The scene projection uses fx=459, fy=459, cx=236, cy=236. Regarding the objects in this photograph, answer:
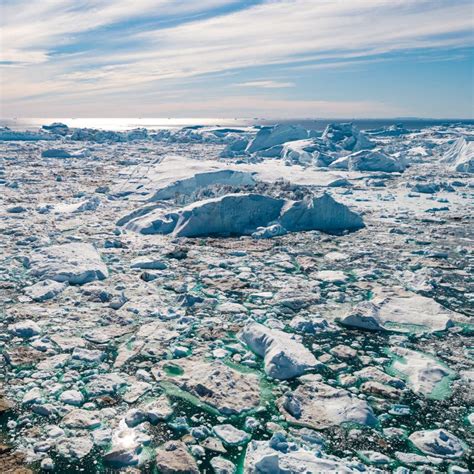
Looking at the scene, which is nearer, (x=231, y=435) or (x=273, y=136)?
(x=231, y=435)

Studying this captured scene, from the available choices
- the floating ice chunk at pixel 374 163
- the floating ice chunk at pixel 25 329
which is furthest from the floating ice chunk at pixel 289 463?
the floating ice chunk at pixel 374 163

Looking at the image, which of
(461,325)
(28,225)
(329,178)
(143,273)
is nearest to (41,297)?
(143,273)

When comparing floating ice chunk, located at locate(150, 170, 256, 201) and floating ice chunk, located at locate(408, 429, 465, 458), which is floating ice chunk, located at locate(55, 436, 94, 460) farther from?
floating ice chunk, located at locate(150, 170, 256, 201)

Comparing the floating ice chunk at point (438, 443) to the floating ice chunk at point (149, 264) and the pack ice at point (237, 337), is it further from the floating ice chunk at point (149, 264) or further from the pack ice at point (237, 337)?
the floating ice chunk at point (149, 264)

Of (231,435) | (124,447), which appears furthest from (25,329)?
(231,435)

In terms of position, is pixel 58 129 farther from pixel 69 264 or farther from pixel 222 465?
pixel 222 465

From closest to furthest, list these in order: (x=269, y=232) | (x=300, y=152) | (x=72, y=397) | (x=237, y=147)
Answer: (x=72, y=397)
(x=269, y=232)
(x=300, y=152)
(x=237, y=147)

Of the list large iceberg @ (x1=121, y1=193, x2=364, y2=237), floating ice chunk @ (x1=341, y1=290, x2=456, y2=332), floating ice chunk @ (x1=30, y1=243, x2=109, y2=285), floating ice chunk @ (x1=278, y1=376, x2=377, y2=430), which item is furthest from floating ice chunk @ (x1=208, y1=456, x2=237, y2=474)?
large iceberg @ (x1=121, y1=193, x2=364, y2=237)
